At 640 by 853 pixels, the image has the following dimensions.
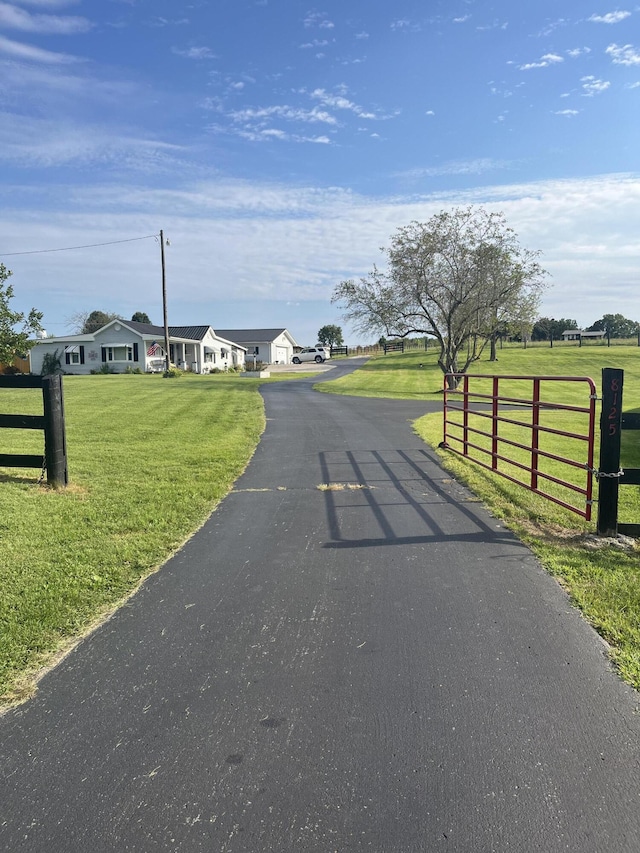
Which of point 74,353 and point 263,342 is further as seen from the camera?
point 263,342

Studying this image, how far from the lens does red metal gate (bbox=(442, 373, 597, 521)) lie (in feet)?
20.2

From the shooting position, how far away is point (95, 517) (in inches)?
237

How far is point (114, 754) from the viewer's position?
252cm

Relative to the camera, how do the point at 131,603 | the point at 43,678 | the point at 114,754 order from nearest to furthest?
the point at 114,754 < the point at 43,678 < the point at 131,603

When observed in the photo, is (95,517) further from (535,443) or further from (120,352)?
(120,352)

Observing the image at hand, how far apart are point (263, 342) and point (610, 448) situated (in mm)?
66136

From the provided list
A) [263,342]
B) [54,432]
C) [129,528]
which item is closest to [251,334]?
[263,342]

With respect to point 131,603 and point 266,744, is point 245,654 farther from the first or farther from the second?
point 131,603

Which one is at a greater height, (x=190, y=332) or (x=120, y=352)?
(x=190, y=332)

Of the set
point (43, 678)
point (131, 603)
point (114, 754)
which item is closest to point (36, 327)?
point (131, 603)

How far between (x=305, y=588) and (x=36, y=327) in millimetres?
8575

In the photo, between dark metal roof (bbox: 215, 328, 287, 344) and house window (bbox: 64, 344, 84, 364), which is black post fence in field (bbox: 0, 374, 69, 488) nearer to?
house window (bbox: 64, 344, 84, 364)

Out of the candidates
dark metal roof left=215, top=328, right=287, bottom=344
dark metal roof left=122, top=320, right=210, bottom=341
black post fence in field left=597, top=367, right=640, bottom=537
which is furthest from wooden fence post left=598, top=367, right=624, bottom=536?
dark metal roof left=215, top=328, right=287, bottom=344

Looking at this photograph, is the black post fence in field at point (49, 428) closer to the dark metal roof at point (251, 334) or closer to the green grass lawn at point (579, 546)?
the green grass lawn at point (579, 546)
